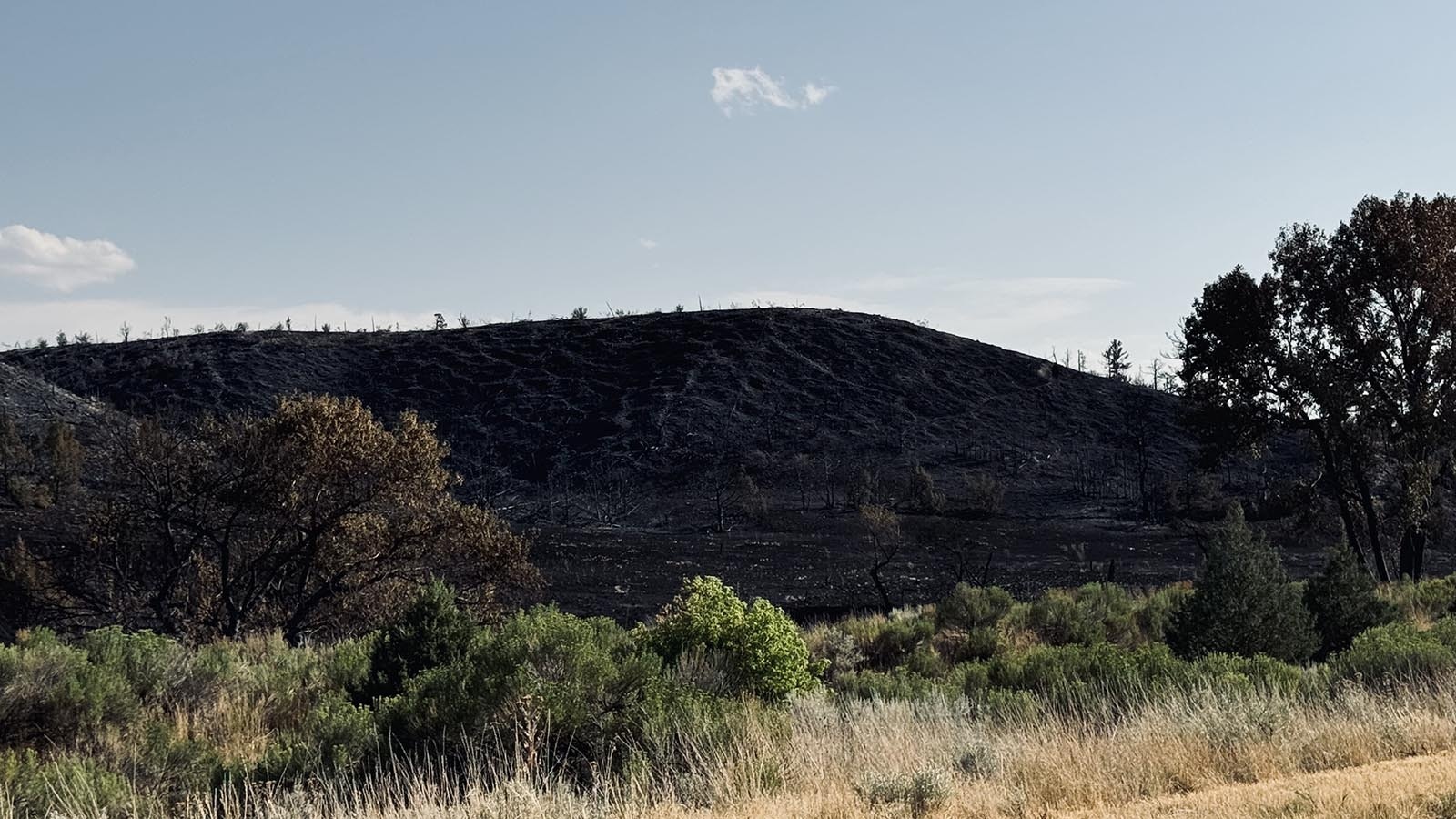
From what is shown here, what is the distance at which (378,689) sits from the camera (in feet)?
36.3

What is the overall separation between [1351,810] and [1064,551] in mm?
39103

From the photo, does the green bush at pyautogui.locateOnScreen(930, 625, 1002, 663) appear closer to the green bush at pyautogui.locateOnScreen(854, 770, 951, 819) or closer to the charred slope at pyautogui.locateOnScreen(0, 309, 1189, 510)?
the green bush at pyautogui.locateOnScreen(854, 770, 951, 819)

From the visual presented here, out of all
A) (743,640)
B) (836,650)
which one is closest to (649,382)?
(836,650)

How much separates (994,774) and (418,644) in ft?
21.1

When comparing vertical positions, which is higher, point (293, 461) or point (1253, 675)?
point (293, 461)

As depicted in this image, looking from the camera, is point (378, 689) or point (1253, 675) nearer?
point (1253, 675)

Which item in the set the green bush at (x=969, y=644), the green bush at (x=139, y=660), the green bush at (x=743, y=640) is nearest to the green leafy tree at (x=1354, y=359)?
the green bush at (x=969, y=644)

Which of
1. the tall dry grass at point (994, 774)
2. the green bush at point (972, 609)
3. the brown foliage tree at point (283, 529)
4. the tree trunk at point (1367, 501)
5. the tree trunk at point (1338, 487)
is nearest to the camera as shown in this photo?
the tall dry grass at point (994, 774)

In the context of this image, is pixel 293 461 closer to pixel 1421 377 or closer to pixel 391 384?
pixel 1421 377

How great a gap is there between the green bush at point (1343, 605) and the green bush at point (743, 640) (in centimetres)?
853

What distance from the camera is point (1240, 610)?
41.5ft

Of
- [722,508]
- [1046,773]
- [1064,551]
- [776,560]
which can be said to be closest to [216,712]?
[1046,773]

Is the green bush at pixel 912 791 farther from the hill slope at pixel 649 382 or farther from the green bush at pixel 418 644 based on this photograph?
the hill slope at pixel 649 382

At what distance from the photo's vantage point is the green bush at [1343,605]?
14875 mm
